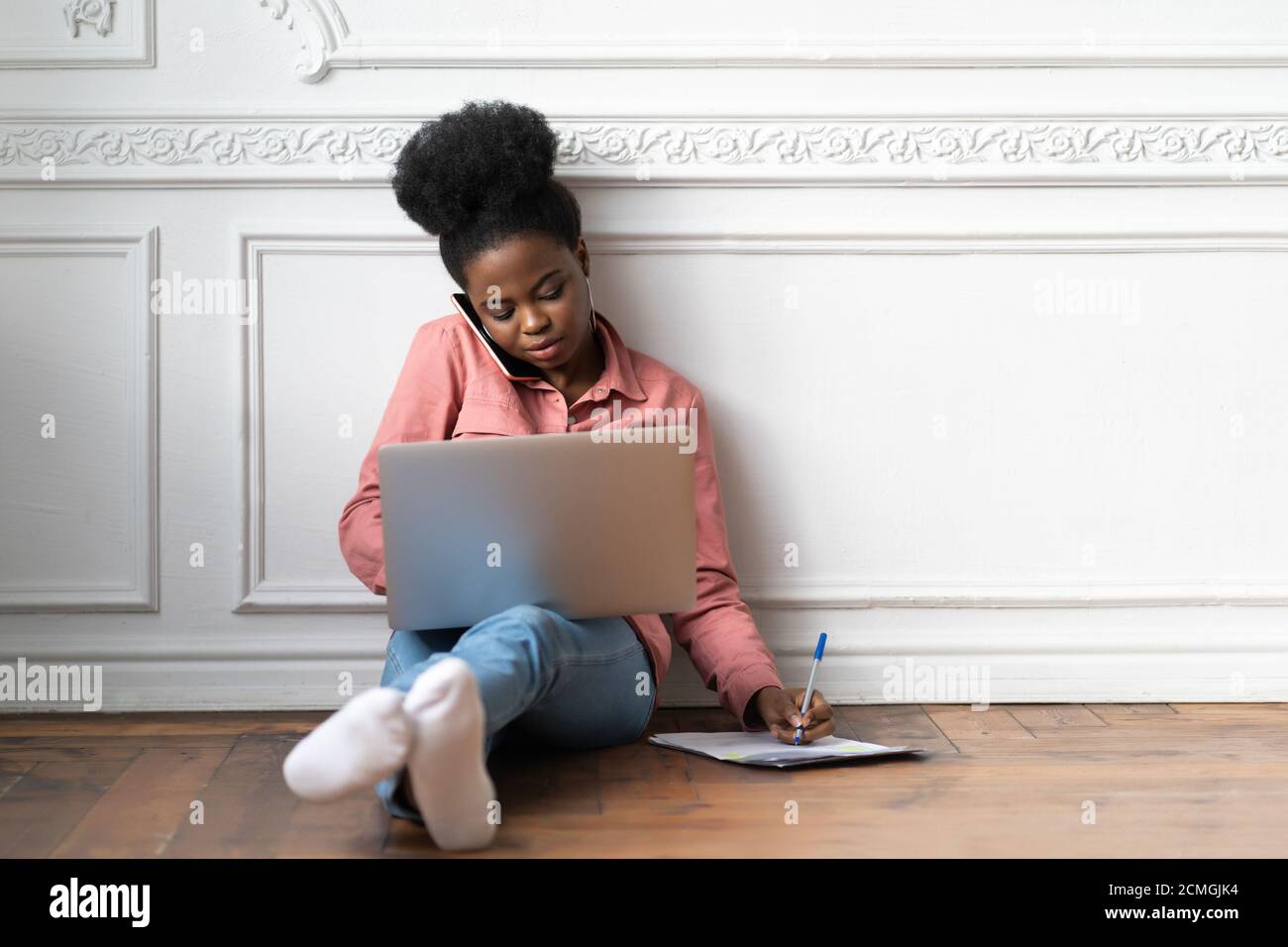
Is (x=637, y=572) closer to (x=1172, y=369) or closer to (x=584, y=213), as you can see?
(x=584, y=213)

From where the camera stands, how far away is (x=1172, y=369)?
76.0 inches

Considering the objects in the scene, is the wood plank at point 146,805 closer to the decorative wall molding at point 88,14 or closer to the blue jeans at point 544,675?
the blue jeans at point 544,675

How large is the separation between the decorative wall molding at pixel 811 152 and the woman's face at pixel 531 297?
0.30 m

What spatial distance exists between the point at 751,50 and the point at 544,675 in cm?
105

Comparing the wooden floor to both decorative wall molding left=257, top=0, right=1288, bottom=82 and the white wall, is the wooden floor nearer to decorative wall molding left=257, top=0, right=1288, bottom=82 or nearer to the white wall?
the white wall

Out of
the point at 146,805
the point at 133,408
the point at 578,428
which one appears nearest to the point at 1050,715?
the point at 578,428

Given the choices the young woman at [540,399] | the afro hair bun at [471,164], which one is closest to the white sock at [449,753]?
the young woman at [540,399]

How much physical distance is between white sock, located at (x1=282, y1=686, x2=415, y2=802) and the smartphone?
692mm

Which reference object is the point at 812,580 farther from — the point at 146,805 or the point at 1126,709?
the point at 146,805

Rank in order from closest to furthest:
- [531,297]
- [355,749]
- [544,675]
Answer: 1. [355,749]
2. [544,675]
3. [531,297]

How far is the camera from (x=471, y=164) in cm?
166

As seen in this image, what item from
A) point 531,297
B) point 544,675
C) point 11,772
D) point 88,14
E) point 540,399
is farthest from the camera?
point 88,14

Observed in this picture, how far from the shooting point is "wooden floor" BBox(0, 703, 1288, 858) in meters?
1.25
